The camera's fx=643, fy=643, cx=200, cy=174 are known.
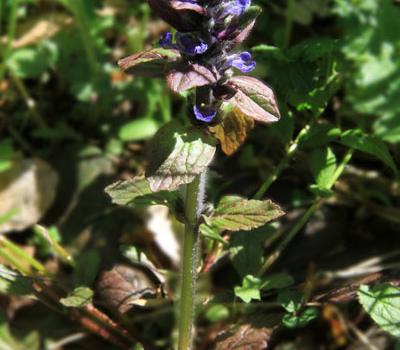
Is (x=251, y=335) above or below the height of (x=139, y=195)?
below

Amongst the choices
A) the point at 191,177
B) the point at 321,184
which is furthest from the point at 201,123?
the point at 321,184

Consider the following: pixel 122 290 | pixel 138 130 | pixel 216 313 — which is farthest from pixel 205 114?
pixel 138 130

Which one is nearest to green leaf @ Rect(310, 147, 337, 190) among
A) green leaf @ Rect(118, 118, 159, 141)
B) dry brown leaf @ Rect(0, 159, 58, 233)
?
green leaf @ Rect(118, 118, 159, 141)

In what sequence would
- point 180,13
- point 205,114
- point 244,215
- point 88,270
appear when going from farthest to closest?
point 88,270 < point 244,215 < point 205,114 < point 180,13

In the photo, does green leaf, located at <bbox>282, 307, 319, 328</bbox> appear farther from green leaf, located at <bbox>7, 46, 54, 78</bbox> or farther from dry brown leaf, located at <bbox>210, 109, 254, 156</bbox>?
green leaf, located at <bbox>7, 46, 54, 78</bbox>

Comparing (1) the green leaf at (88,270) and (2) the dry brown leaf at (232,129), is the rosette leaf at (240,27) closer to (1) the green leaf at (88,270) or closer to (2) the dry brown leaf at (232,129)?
(2) the dry brown leaf at (232,129)

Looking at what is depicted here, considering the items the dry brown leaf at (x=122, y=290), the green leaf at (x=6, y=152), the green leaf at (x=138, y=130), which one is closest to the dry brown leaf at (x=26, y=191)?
the green leaf at (x=6, y=152)

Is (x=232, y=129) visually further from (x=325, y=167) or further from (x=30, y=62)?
(x=30, y=62)
